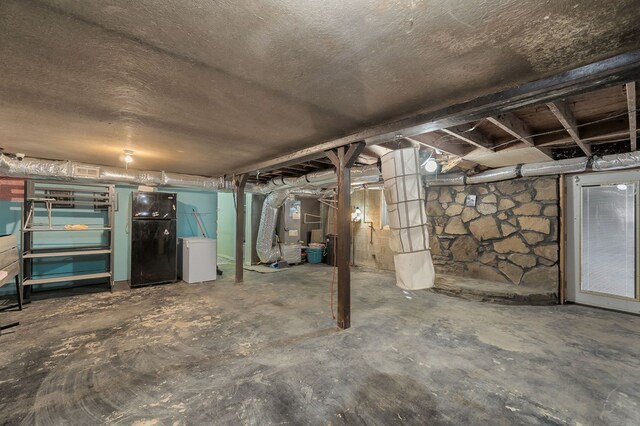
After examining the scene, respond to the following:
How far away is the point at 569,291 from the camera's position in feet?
13.0

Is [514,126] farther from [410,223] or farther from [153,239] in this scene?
[153,239]

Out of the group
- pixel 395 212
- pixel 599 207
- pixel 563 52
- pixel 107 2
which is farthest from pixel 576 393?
pixel 107 2

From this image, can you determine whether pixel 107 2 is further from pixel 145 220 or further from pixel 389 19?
pixel 145 220

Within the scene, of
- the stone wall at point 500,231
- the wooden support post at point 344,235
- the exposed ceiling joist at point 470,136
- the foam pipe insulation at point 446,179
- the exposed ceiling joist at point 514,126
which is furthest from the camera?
the foam pipe insulation at point 446,179

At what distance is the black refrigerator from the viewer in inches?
180

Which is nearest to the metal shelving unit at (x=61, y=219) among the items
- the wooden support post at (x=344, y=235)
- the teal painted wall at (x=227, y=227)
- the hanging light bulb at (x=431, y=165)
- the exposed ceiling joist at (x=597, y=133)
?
the teal painted wall at (x=227, y=227)

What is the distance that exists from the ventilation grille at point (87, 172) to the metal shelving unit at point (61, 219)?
17 cm

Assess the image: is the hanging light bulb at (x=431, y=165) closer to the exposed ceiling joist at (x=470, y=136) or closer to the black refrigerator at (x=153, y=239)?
the exposed ceiling joist at (x=470, y=136)

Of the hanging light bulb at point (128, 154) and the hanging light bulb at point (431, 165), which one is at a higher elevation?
the hanging light bulb at point (128, 154)

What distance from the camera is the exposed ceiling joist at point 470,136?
278 cm

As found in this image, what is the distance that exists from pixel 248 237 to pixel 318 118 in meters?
5.15

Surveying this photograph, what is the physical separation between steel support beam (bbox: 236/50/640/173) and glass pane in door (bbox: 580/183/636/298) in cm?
314

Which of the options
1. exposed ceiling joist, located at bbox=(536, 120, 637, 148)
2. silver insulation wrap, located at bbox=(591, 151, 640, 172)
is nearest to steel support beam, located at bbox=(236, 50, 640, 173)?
exposed ceiling joist, located at bbox=(536, 120, 637, 148)

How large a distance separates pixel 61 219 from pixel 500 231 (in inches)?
292
